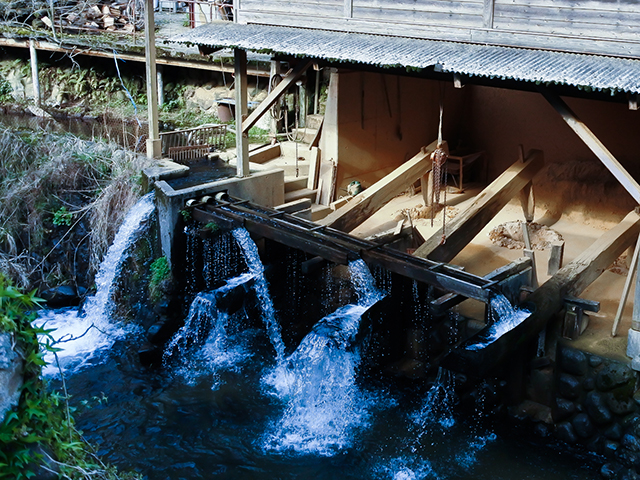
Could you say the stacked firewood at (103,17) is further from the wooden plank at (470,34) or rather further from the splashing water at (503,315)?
the splashing water at (503,315)

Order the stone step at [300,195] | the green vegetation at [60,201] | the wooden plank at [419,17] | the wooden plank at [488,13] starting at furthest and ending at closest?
the stone step at [300,195] → the green vegetation at [60,201] → the wooden plank at [419,17] → the wooden plank at [488,13]

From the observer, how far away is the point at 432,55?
8078mm

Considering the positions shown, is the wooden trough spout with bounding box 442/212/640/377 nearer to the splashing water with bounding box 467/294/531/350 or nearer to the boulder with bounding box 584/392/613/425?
the splashing water with bounding box 467/294/531/350

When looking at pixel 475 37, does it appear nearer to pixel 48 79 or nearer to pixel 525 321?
pixel 525 321

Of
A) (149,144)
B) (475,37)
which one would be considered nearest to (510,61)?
(475,37)

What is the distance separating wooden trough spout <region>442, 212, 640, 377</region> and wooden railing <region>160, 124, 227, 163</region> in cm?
653

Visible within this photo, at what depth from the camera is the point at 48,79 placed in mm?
20078

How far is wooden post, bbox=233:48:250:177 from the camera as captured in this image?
10.4 m

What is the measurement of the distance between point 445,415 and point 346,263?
2107 millimetres

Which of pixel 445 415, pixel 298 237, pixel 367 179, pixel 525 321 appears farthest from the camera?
pixel 367 179

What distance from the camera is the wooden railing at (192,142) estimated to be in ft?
38.8

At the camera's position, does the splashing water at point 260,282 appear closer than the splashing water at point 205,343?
No

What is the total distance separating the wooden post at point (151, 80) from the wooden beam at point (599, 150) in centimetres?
606

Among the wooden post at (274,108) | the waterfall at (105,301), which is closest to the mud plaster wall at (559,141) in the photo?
the wooden post at (274,108)
